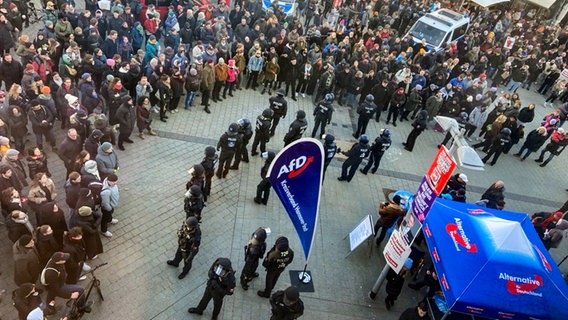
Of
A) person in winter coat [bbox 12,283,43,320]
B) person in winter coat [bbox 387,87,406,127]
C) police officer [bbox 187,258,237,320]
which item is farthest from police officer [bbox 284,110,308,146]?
person in winter coat [bbox 12,283,43,320]

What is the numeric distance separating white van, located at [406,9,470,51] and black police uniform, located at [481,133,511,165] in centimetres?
725

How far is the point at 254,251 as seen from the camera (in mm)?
7867

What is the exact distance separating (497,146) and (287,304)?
1101 centimetres

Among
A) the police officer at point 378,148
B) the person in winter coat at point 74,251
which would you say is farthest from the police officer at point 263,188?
the person in winter coat at point 74,251

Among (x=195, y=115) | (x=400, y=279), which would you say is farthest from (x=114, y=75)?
(x=400, y=279)

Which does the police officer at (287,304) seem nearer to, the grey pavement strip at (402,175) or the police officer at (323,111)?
the grey pavement strip at (402,175)

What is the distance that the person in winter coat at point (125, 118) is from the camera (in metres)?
10.8

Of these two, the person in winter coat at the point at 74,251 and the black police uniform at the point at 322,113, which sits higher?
the black police uniform at the point at 322,113

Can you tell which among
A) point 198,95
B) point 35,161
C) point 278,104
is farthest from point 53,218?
point 198,95

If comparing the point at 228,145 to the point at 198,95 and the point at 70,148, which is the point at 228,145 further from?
the point at 198,95

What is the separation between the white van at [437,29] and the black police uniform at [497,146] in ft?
23.8

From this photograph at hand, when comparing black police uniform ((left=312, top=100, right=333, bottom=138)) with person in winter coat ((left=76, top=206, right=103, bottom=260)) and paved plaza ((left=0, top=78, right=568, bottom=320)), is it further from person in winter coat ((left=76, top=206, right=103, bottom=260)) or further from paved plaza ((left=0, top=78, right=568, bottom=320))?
person in winter coat ((left=76, top=206, right=103, bottom=260))

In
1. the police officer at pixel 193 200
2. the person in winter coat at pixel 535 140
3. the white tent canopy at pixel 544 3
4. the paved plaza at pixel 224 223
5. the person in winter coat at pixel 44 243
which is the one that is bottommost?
the paved plaza at pixel 224 223

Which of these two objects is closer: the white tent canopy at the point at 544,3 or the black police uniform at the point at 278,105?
the black police uniform at the point at 278,105
